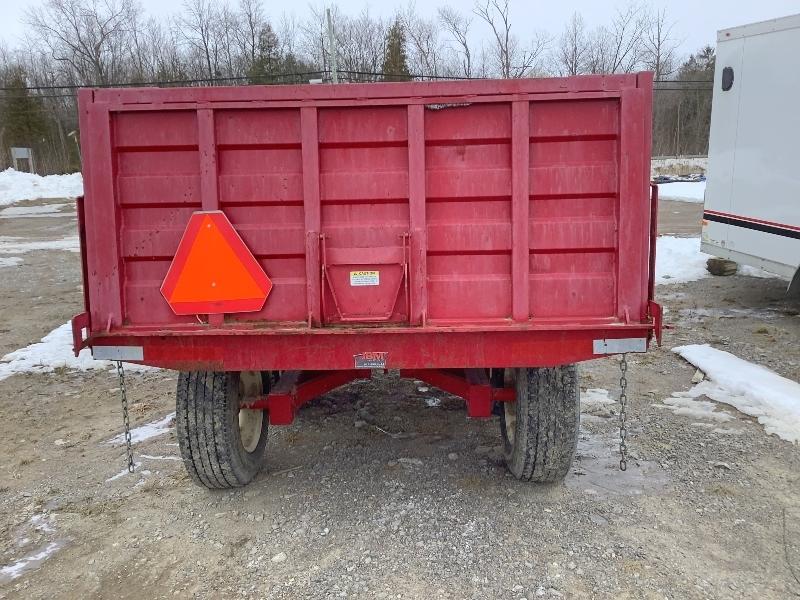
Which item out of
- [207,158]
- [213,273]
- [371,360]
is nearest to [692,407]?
[371,360]

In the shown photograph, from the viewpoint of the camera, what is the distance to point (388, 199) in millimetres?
3396

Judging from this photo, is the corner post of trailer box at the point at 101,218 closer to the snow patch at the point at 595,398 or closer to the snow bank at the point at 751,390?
the snow patch at the point at 595,398

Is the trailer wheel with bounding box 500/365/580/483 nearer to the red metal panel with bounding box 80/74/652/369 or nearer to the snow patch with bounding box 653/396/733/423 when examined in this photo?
the red metal panel with bounding box 80/74/652/369

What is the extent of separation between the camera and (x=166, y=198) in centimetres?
341

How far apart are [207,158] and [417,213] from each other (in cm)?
108

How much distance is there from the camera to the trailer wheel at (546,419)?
384 cm

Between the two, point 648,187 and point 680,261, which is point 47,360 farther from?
point 680,261

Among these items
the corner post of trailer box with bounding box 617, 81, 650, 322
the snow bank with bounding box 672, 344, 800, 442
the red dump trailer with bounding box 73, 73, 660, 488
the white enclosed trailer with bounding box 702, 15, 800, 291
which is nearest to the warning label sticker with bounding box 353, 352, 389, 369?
the red dump trailer with bounding box 73, 73, 660, 488

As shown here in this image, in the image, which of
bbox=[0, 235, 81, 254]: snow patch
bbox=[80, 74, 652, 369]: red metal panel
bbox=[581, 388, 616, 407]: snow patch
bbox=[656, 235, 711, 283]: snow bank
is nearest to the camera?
bbox=[80, 74, 652, 369]: red metal panel

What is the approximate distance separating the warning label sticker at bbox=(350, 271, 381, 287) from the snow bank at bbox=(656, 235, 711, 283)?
8.65m

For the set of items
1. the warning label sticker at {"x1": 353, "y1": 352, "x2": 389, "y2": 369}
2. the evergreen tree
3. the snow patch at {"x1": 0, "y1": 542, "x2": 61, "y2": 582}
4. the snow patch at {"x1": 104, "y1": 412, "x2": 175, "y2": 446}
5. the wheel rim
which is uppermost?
the evergreen tree

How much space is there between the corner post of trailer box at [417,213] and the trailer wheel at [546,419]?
0.86 m

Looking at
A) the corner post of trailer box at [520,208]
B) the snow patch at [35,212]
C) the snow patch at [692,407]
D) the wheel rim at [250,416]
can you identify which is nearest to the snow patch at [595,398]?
the snow patch at [692,407]

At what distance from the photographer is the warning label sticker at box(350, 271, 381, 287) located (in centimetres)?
343
